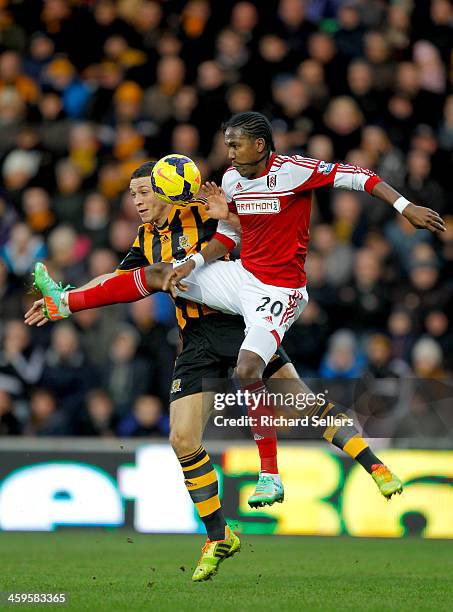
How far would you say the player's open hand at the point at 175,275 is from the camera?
8.40 metres

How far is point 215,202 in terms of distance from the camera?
8.59 metres

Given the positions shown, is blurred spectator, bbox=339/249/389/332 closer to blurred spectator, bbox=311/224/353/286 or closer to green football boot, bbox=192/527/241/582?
blurred spectator, bbox=311/224/353/286

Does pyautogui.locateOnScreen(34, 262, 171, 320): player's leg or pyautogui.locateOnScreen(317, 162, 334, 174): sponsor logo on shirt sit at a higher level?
pyautogui.locateOnScreen(317, 162, 334, 174): sponsor logo on shirt

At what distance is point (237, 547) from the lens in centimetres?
860

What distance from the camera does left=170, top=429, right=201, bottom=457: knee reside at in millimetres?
8531

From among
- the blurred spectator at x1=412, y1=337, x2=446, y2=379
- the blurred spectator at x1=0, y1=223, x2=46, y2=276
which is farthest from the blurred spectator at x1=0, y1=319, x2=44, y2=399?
the blurred spectator at x1=412, y1=337, x2=446, y2=379

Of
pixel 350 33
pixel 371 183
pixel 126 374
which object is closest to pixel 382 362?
pixel 126 374

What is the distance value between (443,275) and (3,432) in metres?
4.62

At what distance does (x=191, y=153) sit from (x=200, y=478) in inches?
264

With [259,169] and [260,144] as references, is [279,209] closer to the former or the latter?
[259,169]

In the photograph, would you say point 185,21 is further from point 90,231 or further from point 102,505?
point 102,505

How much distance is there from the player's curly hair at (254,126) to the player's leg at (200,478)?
5.55ft

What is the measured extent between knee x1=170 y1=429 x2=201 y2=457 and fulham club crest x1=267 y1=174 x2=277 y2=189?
5.41 feet

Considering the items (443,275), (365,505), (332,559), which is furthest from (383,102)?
(332,559)
